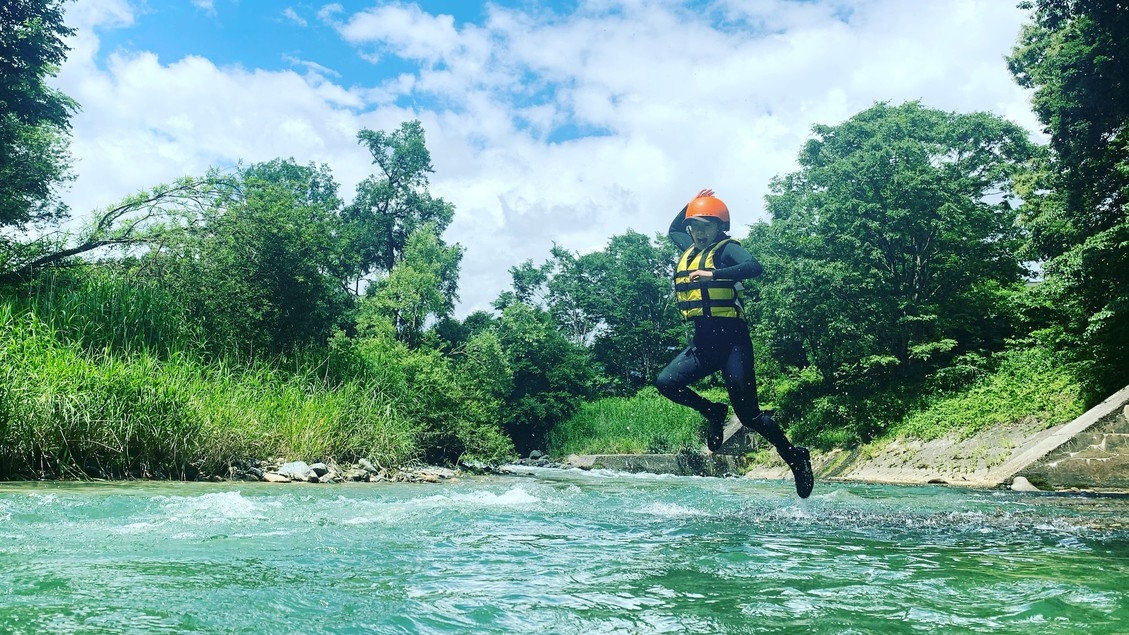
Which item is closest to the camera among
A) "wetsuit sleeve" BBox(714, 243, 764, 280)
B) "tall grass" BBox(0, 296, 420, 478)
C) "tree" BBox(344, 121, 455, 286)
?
"wetsuit sleeve" BBox(714, 243, 764, 280)

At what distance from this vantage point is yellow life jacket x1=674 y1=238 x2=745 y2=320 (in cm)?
625

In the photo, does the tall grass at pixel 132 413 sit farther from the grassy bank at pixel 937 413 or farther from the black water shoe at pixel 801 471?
the grassy bank at pixel 937 413

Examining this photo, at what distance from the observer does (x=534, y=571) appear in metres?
4.19

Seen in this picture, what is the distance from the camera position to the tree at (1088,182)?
16141mm

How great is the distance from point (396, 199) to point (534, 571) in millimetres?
51501

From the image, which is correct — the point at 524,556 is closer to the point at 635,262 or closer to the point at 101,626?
the point at 101,626

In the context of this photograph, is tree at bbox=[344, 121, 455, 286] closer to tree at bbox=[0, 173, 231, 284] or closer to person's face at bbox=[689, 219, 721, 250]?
tree at bbox=[0, 173, 231, 284]

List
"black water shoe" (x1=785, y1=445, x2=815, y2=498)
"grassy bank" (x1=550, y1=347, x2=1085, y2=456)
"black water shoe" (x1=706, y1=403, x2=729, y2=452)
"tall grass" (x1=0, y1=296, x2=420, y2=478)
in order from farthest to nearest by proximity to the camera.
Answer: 1. "grassy bank" (x1=550, y1=347, x2=1085, y2=456)
2. "tall grass" (x1=0, y1=296, x2=420, y2=478)
3. "black water shoe" (x1=785, y1=445, x2=815, y2=498)
4. "black water shoe" (x1=706, y1=403, x2=729, y2=452)

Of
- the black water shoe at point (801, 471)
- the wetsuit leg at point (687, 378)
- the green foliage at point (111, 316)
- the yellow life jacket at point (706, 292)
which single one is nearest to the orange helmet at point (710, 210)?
the yellow life jacket at point (706, 292)

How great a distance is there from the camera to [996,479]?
14.9 m

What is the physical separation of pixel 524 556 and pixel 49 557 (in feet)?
8.02

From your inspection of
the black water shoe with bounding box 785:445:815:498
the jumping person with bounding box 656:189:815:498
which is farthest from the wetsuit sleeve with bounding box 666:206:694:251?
the black water shoe with bounding box 785:445:815:498

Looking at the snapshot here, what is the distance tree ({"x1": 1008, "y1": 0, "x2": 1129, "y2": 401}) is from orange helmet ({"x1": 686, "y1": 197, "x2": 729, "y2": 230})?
12207 millimetres

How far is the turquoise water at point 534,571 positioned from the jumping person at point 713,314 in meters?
0.98
